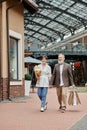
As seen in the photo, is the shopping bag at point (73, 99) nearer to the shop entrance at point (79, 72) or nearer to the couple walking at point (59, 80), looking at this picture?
the couple walking at point (59, 80)

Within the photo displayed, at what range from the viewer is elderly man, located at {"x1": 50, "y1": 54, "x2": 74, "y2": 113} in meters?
12.4

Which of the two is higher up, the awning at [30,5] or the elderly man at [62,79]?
the awning at [30,5]

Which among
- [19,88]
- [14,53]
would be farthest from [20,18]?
[19,88]

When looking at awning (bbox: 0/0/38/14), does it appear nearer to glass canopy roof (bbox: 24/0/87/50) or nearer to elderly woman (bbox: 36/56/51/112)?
elderly woman (bbox: 36/56/51/112)

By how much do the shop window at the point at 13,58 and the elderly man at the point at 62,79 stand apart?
20.9 feet

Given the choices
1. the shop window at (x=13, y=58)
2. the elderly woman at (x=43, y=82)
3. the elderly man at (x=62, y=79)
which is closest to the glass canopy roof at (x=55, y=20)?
the shop window at (x=13, y=58)

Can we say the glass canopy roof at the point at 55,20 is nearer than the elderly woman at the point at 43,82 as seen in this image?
No

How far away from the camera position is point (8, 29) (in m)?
17.6

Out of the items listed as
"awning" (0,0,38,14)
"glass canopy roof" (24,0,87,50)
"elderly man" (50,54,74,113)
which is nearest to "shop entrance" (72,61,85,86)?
"glass canopy roof" (24,0,87,50)

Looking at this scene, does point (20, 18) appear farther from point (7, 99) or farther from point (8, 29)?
point (7, 99)

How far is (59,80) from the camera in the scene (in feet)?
41.1

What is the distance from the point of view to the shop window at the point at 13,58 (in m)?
19.0

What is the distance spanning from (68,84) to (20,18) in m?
7.88

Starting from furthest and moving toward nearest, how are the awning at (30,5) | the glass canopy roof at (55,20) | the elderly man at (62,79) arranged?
1. the glass canopy roof at (55,20)
2. the awning at (30,5)
3. the elderly man at (62,79)
